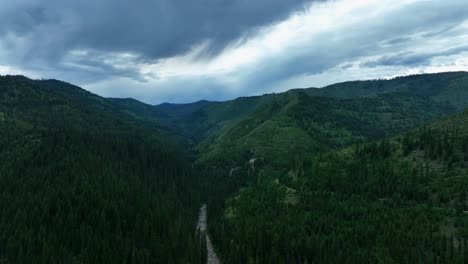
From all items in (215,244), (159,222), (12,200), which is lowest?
(215,244)

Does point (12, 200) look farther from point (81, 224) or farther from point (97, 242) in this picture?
point (97, 242)

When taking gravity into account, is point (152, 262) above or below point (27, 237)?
below

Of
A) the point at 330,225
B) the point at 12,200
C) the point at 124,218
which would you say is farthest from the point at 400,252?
the point at 12,200

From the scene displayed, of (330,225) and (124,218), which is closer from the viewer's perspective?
(330,225)

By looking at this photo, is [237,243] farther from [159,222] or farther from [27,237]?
[27,237]

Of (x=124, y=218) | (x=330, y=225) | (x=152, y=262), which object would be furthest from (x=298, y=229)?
(x=124, y=218)

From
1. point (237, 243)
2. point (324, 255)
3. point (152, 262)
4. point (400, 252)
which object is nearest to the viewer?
point (400, 252)

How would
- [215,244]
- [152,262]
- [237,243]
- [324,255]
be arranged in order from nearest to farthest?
[324,255], [152,262], [237,243], [215,244]
